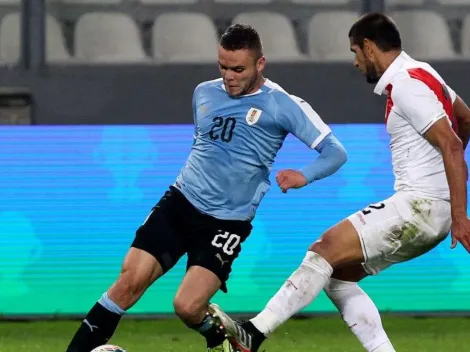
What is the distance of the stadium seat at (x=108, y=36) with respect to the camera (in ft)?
30.9

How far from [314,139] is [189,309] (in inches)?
37.9

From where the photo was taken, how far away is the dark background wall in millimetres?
9172

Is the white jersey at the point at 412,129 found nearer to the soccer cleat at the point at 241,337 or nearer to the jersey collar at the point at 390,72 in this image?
the jersey collar at the point at 390,72

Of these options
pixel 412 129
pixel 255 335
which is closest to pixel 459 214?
pixel 412 129

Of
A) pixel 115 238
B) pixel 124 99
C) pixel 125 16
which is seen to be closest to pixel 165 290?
pixel 115 238

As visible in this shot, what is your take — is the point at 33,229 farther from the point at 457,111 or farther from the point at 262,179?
the point at 457,111

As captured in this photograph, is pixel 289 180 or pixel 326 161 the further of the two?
pixel 326 161

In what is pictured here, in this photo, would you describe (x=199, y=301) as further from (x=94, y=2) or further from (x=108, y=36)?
(x=94, y=2)

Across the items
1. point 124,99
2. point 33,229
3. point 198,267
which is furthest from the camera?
point 124,99

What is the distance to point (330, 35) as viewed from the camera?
31.4 ft

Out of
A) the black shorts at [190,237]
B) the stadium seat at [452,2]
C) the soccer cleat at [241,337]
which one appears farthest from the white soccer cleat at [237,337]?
the stadium seat at [452,2]

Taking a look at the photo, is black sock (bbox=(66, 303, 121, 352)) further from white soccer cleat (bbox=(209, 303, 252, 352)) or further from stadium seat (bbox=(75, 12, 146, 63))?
stadium seat (bbox=(75, 12, 146, 63))

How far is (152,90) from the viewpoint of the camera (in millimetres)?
9305

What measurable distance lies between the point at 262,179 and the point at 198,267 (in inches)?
21.0
